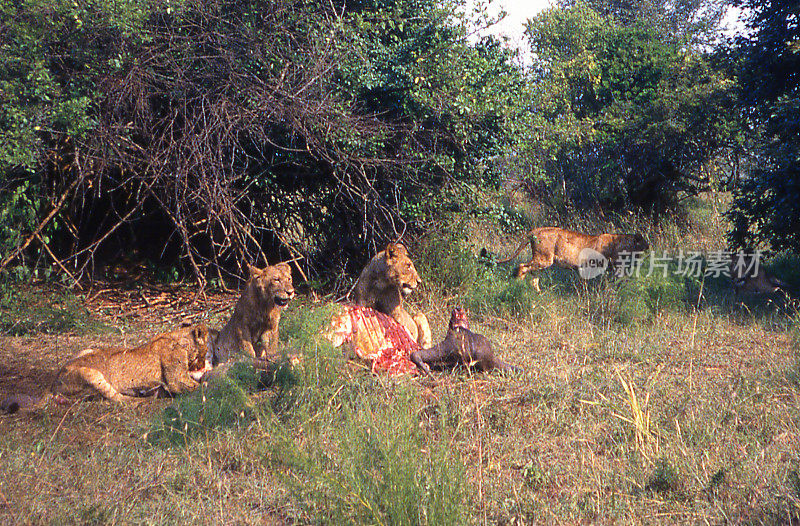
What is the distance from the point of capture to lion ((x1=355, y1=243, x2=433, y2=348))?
5.99 metres

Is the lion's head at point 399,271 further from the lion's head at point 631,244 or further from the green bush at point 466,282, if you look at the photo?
the lion's head at point 631,244

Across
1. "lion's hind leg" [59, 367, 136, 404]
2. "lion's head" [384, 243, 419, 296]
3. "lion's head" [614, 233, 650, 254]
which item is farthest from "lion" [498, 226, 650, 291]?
"lion's hind leg" [59, 367, 136, 404]

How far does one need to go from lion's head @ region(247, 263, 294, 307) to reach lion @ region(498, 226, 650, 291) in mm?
6014

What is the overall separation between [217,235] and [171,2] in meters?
3.10

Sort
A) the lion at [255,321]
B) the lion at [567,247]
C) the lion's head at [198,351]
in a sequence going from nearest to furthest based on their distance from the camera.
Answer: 1. the lion at [255,321]
2. the lion's head at [198,351]
3. the lion at [567,247]

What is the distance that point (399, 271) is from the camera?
5.98 meters

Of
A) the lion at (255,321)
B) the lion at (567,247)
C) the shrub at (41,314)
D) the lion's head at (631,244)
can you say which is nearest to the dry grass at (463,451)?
the lion at (255,321)

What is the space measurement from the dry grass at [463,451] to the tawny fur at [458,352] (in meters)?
0.12

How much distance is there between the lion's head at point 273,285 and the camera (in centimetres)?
568

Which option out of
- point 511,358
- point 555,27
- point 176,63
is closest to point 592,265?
point 511,358

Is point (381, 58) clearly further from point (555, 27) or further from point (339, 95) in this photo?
point (555, 27)

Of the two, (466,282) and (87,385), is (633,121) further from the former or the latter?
(87,385)

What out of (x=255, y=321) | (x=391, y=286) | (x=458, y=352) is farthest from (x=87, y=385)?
(x=458, y=352)

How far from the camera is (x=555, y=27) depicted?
22.8 m
